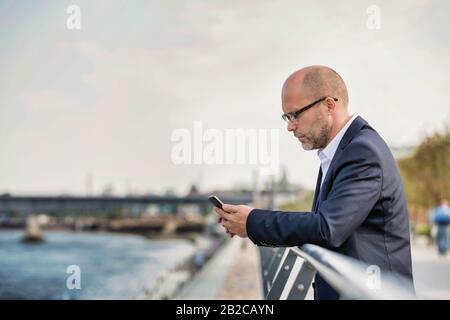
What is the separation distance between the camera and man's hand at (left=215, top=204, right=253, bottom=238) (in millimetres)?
2290

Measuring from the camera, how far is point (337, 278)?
6.19 feet

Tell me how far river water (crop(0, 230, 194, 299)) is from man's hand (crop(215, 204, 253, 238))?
19516 millimetres

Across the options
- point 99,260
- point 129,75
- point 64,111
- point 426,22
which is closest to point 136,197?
point 99,260

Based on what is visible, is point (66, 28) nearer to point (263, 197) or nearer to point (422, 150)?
point (422, 150)

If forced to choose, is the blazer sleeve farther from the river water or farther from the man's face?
the river water

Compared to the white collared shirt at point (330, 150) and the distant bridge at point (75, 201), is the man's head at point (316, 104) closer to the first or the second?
the white collared shirt at point (330, 150)

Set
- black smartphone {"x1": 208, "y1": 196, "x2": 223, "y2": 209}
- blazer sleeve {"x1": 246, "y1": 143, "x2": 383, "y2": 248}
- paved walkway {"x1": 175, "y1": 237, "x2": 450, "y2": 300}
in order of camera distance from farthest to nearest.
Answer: paved walkway {"x1": 175, "y1": 237, "x2": 450, "y2": 300}
black smartphone {"x1": 208, "y1": 196, "x2": 223, "y2": 209}
blazer sleeve {"x1": 246, "y1": 143, "x2": 383, "y2": 248}

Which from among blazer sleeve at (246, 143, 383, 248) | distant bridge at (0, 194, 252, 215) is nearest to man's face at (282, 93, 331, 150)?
blazer sleeve at (246, 143, 383, 248)

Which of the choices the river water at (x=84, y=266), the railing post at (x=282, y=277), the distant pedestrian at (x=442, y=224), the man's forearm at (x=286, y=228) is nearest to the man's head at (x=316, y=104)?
the man's forearm at (x=286, y=228)

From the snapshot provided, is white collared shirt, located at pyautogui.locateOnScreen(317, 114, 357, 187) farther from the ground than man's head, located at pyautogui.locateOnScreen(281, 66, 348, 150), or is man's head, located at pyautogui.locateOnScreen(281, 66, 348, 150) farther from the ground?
man's head, located at pyautogui.locateOnScreen(281, 66, 348, 150)

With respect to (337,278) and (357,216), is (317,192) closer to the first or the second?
(357,216)

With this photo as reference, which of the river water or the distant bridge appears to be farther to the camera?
the distant bridge

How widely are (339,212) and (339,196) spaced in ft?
0.17
